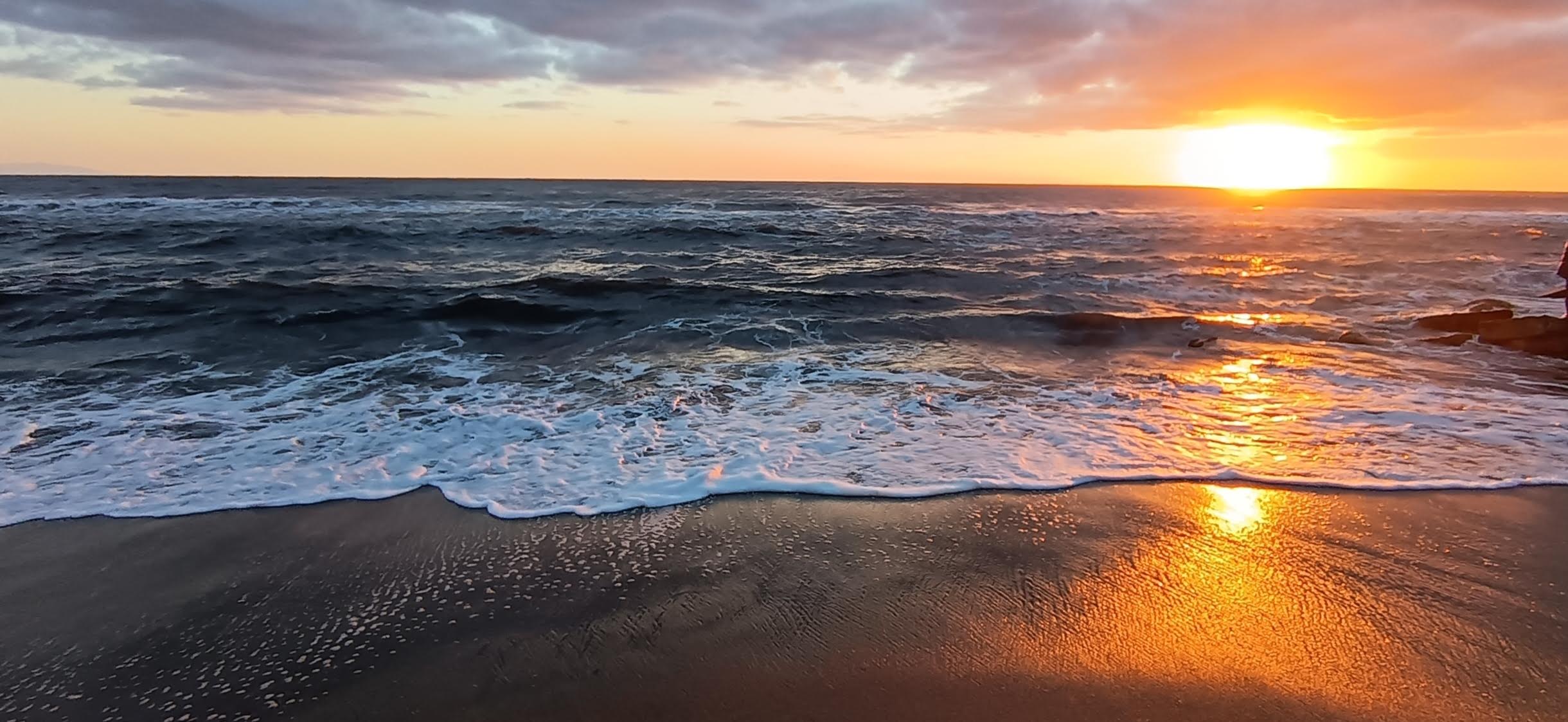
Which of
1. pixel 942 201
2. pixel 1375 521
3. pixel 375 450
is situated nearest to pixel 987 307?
pixel 1375 521

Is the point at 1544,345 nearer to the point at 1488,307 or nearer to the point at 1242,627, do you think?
the point at 1488,307

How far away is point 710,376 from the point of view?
8.30 metres

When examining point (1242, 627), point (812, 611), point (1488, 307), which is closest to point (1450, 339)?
point (1488, 307)

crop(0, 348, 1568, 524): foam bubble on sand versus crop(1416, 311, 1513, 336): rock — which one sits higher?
crop(1416, 311, 1513, 336): rock

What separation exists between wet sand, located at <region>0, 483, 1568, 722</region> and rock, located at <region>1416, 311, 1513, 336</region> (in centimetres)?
774

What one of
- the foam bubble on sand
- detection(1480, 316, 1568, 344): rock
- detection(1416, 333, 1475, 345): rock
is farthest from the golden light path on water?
detection(1480, 316, 1568, 344): rock

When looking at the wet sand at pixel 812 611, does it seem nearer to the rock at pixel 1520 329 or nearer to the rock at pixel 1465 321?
the rock at pixel 1520 329

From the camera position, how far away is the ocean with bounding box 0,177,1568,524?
527 centimetres

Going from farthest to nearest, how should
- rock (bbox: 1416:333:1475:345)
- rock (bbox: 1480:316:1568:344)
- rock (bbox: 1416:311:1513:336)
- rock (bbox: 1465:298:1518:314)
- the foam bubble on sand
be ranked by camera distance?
rock (bbox: 1465:298:1518:314) → rock (bbox: 1416:311:1513:336) → rock (bbox: 1416:333:1475:345) → rock (bbox: 1480:316:1568:344) → the foam bubble on sand

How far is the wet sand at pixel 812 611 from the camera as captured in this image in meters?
2.92

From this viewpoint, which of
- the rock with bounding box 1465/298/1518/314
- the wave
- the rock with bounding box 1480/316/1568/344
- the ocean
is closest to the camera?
the ocean

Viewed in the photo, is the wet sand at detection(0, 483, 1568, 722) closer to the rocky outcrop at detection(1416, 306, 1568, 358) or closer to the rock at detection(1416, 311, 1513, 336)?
the rocky outcrop at detection(1416, 306, 1568, 358)

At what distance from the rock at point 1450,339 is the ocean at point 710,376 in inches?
20.5

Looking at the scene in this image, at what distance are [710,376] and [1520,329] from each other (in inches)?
401
